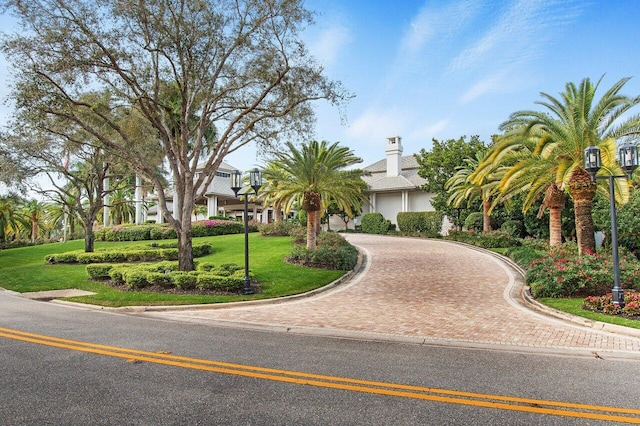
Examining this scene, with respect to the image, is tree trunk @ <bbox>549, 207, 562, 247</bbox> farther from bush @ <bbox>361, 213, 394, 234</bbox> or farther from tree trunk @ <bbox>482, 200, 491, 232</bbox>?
bush @ <bbox>361, 213, 394, 234</bbox>

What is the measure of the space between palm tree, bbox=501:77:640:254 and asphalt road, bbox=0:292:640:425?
9993mm

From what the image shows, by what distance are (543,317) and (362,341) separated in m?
5.28

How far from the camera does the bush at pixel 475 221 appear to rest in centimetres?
3092

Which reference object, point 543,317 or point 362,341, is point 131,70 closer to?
point 362,341

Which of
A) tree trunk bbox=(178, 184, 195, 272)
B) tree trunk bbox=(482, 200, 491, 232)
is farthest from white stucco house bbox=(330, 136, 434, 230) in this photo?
tree trunk bbox=(178, 184, 195, 272)

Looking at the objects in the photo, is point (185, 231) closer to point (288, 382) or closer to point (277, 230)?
point (288, 382)

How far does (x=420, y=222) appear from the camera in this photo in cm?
3616

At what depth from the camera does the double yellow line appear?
4434 mm

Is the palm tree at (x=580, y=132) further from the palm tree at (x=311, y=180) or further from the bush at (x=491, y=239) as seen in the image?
the bush at (x=491, y=239)

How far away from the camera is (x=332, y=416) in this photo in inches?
167

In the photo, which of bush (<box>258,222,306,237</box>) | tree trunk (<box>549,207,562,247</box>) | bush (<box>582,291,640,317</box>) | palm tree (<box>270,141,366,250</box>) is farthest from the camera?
bush (<box>258,222,306,237</box>)

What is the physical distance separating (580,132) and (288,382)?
14.7 metres

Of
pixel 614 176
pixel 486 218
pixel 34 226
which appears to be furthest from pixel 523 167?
pixel 34 226

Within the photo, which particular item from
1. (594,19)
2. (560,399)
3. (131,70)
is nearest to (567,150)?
(594,19)
